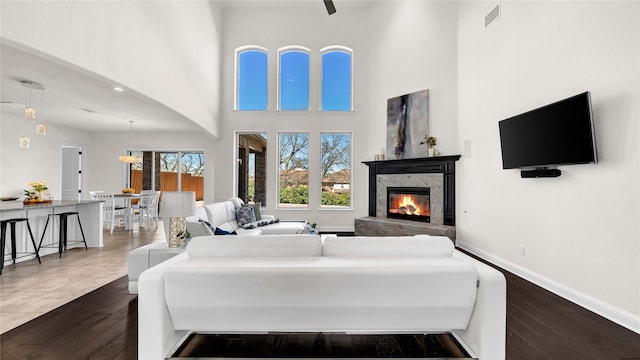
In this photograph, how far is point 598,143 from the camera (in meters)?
2.90

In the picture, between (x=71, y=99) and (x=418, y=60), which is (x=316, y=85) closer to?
(x=418, y=60)

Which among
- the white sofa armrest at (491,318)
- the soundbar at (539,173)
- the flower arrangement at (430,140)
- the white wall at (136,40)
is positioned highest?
the white wall at (136,40)

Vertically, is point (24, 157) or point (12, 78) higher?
point (12, 78)

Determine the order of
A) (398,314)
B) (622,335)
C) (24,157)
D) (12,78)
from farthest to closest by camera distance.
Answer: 1. (24,157)
2. (12,78)
3. (622,335)
4. (398,314)

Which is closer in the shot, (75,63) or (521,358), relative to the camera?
(521,358)

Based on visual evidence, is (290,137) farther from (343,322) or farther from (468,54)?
(343,322)

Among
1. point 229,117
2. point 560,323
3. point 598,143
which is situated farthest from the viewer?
point 229,117

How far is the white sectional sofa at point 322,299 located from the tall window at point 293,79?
6.47 metres

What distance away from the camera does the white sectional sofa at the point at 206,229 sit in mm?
3334

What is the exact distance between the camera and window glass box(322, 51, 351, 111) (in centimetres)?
795

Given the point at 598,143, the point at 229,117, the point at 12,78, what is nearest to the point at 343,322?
the point at 598,143

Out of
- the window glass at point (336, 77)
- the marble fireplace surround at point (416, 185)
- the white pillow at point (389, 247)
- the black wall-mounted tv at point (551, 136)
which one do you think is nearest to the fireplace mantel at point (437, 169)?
the marble fireplace surround at point (416, 185)

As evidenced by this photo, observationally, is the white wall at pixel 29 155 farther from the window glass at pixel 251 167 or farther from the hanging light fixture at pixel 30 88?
the window glass at pixel 251 167

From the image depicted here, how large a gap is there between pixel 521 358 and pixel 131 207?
306 inches
